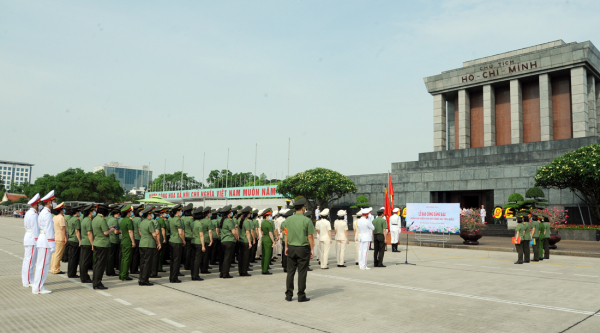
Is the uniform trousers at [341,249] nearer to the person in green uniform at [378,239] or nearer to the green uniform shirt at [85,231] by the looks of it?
the person in green uniform at [378,239]

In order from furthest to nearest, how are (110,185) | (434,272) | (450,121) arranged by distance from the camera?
(110,185) < (450,121) < (434,272)

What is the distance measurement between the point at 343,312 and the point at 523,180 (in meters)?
29.7

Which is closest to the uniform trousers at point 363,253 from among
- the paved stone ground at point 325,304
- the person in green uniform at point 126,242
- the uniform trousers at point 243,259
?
the paved stone ground at point 325,304

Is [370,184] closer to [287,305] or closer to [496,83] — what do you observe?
[496,83]

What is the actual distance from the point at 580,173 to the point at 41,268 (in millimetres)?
27170

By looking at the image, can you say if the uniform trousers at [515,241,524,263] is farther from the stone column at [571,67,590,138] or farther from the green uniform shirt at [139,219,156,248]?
the stone column at [571,67,590,138]

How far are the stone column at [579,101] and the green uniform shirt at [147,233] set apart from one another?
122 feet

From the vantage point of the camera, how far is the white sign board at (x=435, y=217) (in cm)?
2230

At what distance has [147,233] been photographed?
9.66 meters

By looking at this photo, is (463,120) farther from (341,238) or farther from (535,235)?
(341,238)

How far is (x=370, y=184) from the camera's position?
136ft

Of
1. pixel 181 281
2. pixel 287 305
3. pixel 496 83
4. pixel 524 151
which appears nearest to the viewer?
pixel 287 305

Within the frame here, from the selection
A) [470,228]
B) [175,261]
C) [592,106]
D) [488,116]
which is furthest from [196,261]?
[592,106]


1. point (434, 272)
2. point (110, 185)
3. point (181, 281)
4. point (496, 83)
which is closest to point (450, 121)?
point (496, 83)
